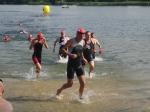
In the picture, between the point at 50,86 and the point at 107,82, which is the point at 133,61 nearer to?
the point at 107,82

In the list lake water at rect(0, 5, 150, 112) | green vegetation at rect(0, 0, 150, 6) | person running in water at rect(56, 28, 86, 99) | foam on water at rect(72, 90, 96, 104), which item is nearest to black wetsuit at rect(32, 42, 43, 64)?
lake water at rect(0, 5, 150, 112)

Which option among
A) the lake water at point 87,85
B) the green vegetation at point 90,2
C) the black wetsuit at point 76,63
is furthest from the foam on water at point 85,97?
the green vegetation at point 90,2

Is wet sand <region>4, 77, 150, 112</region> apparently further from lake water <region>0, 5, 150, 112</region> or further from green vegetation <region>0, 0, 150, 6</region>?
green vegetation <region>0, 0, 150, 6</region>

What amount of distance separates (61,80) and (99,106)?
4138mm

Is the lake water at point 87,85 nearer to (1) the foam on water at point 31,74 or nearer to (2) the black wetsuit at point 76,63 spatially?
(1) the foam on water at point 31,74

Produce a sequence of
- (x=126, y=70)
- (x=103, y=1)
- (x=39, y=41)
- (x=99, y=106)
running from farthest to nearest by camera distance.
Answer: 1. (x=103, y=1)
2. (x=126, y=70)
3. (x=39, y=41)
4. (x=99, y=106)

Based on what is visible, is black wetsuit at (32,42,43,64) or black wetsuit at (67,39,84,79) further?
black wetsuit at (32,42,43,64)

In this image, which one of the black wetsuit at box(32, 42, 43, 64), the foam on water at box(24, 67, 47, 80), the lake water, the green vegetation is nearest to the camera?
the lake water

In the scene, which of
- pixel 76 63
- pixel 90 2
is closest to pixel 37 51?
pixel 76 63

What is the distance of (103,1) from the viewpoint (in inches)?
6127

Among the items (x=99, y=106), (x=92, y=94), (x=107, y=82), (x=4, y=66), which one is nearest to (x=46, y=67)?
(x=4, y=66)

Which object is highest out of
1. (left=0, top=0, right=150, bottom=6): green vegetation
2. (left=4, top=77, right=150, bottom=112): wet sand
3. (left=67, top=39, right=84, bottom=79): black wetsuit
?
(left=67, top=39, right=84, bottom=79): black wetsuit

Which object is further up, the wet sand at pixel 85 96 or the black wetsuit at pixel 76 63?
the black wetsuit at pixel 76 63

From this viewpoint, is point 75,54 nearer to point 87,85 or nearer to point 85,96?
point 85,96
